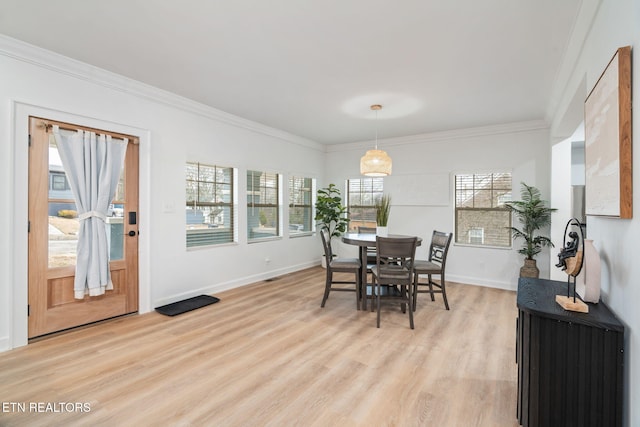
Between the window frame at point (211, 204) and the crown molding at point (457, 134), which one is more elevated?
the crown molding at point (457, 134)

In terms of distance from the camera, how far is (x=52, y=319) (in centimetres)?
289

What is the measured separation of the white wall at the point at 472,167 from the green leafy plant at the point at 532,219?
17cm

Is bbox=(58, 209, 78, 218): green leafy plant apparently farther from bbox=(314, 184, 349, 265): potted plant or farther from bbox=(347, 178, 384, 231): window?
bbox=(347, 178, 384, 231): window

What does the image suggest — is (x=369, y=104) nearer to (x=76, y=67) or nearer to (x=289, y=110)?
(x=289, y=110)

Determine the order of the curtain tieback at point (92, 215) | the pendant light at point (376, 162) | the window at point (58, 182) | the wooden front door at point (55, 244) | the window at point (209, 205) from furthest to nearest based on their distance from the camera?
1. the window at point (209, 205)
2. the pendant light at point (376, 162)
3. the curtain tieback at point (92, 215)
4. the window at point (58, 182)
5. the wooden front door at point (55, 244)

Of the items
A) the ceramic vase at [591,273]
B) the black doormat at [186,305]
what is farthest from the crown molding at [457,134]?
the black doormat at [186,305]

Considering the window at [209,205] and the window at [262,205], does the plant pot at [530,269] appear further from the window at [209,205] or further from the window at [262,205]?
the window at [209,205]

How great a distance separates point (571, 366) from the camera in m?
1.45

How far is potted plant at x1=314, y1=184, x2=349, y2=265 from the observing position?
622 cm

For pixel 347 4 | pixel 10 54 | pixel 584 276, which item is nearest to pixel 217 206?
pixel 10 54

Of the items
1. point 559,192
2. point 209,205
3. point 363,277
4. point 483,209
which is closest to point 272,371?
point 363,277

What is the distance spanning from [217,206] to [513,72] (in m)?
4.00

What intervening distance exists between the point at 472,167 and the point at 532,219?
1272mm

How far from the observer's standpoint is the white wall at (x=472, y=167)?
4789 millimetres
